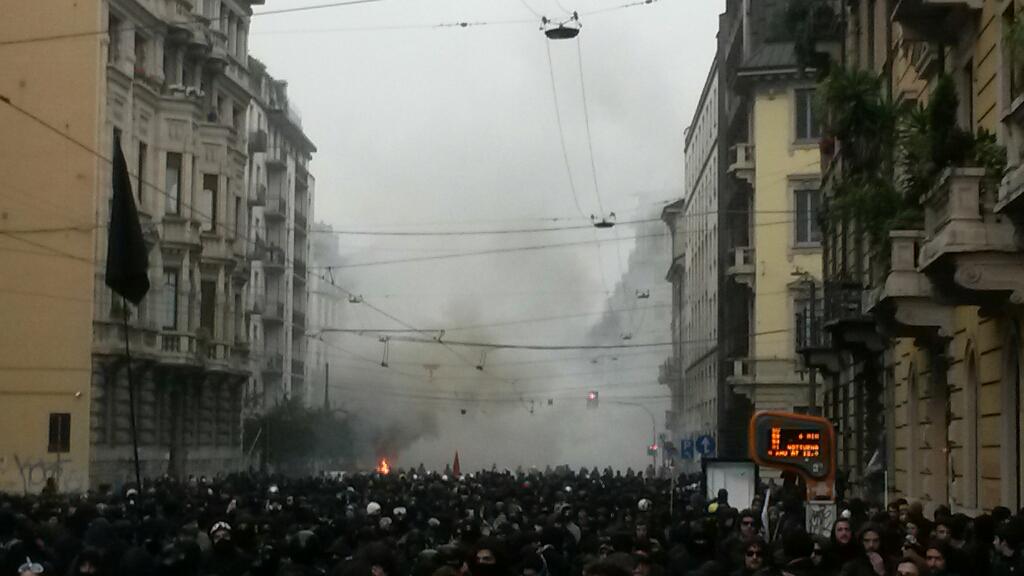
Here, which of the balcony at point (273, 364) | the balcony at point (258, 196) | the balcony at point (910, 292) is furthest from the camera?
the balcony at point (273, 364)

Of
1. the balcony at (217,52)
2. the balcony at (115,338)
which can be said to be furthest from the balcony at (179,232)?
the balcony at (217,52)

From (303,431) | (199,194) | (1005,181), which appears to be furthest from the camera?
(303,431)

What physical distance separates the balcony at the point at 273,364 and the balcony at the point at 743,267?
109ft

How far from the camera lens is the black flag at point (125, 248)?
90.5 feet

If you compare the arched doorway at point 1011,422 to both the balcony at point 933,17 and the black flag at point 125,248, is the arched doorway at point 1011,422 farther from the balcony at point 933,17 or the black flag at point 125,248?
the black flag at point 125,248

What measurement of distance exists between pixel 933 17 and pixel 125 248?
1126 cm

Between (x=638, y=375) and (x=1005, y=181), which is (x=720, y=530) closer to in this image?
(x=1005, y=181)

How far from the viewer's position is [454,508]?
1223 inches

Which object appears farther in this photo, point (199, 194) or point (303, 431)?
point (303, 431)

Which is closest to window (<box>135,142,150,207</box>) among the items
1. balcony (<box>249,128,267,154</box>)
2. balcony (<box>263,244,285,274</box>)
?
balcony (<box>249,128,267,154</box>)

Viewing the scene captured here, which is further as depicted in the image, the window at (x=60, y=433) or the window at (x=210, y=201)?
the window at (x=210, y=201)

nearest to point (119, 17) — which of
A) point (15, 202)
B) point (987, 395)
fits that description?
point (15, 202)

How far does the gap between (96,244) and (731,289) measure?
26.5 meters

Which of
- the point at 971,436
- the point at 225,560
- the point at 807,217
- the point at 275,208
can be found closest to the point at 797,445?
the point at 971,436
